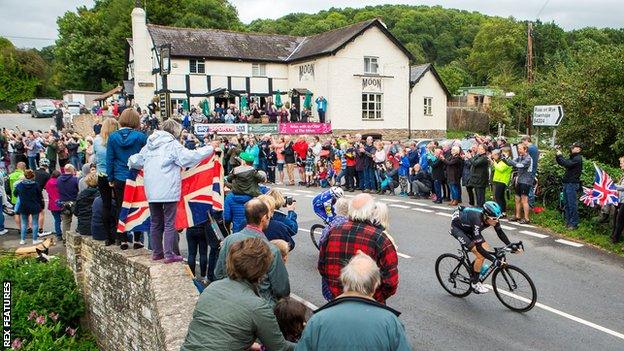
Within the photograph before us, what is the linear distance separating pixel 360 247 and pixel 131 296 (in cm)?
435

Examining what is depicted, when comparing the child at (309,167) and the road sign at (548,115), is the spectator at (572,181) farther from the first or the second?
the child at (309,167)

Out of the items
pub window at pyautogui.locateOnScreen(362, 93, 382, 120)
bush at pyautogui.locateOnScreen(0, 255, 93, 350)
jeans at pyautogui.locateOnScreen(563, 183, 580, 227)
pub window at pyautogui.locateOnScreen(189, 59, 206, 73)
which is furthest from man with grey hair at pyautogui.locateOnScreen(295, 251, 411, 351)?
pub window at pyautogui.locateOnScreen(189, 59, 206, 73)

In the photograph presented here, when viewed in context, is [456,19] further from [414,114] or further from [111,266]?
[111,266]

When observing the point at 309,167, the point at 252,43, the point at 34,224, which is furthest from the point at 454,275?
the point at 252,43

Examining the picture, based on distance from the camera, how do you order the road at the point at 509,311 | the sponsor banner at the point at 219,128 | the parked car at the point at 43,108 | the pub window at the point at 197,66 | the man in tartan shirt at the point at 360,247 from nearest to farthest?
the man in tartan shirt at the point at 360,247, the road at the point at 509,311, the sponsor banner at the point at 219,128, the pub window at the point at 197,66, the parked car at the point at 43,108

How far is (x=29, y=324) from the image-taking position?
10.3m

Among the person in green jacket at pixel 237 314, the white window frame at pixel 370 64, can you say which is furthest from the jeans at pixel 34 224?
the white window frame at pixel 370 64

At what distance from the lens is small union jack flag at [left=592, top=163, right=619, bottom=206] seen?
11773 mm

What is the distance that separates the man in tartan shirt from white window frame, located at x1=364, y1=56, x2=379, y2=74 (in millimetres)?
36810

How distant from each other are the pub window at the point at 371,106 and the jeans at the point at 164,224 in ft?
114

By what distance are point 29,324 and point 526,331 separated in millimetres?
8801

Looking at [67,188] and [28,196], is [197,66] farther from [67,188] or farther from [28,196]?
[67,188]

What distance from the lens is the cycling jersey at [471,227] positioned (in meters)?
7.95

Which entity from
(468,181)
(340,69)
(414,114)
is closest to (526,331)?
(468,181)
